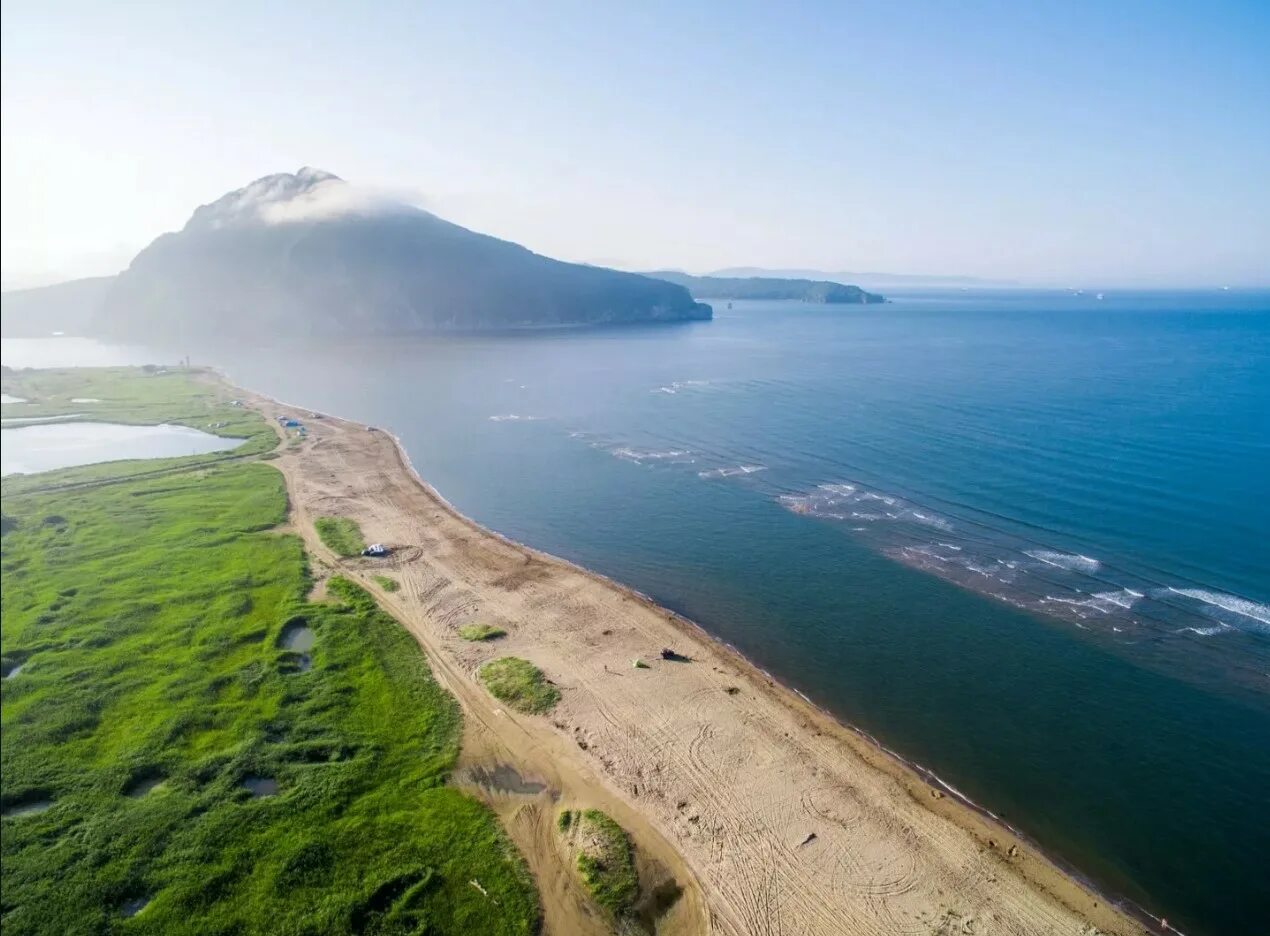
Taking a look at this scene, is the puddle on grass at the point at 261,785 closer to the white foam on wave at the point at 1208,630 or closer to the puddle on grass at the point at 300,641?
the puddle on grass at the point at 300,641

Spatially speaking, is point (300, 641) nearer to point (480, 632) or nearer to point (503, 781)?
point (480, 632)

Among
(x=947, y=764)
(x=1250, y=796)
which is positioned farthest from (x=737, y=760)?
(x=1250, y=796)

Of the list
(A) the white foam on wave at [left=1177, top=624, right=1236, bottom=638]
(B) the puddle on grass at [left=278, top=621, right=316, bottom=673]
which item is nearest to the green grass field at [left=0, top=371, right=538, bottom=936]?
(B) the puddle on grass at [left=278, top=621, right=316, bottom=673]

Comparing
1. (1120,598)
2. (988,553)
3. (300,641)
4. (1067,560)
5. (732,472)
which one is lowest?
(732,472)

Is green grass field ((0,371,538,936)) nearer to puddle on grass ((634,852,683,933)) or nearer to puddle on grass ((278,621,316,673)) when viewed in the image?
puddle on grass ((278,621,316,673))

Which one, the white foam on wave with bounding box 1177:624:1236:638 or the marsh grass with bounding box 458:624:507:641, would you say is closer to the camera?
the white foam on wave with bounding box 1177:624:1236:638

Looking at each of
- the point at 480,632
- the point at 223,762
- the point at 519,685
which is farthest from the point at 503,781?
the point at 480,632

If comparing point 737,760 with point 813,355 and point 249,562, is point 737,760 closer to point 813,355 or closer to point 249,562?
point 249,562
